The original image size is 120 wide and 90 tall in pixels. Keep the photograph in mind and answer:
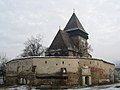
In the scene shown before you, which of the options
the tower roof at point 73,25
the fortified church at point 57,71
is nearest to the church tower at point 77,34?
the tower roof at point 73,25

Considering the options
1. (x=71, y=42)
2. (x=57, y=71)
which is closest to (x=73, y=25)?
(x=71, y=42)

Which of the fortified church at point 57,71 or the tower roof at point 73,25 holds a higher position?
the tower roof at point 73,25

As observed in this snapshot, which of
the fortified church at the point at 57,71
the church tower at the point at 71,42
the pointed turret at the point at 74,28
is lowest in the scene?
the fortified church at the point at 57,71

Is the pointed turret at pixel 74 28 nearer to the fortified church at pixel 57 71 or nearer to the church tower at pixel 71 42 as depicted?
the church tower at pixel 71 42

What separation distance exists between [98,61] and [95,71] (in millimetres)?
1700

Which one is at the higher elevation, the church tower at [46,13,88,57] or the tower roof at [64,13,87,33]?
the tower roof at [64,13,87,33]

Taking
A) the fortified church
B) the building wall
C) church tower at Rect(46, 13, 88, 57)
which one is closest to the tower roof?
church tower at Rect(46, 13, 88, 57)

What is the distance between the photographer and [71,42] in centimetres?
4000

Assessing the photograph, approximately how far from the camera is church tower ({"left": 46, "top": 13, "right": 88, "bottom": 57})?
36.8 metres

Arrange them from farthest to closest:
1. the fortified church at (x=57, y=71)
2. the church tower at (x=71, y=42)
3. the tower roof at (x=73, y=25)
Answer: the tower roof at (x=73, y=25), the church tower at (x=71, y=42), the fortified church at (x=57, y=71)

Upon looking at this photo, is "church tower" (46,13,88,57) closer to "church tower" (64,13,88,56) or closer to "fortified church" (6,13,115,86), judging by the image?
"church tower" (64,13,88,56)

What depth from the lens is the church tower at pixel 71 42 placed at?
36.8m

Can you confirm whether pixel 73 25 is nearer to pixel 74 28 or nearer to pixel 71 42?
pixel 74 28

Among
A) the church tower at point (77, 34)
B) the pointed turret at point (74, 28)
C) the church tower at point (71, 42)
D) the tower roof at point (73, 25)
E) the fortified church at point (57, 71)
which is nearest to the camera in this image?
the fortified church at point (57, 71)
